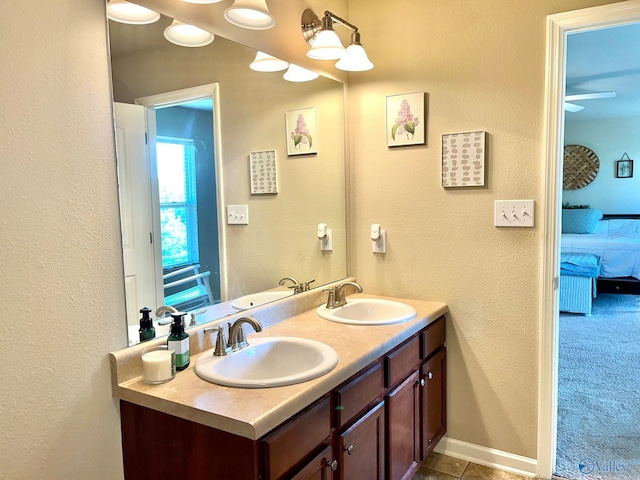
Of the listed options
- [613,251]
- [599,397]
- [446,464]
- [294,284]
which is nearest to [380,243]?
[294,284]

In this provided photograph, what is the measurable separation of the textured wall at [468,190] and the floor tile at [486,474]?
4.2 inches

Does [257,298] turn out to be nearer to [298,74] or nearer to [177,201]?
[177,201]

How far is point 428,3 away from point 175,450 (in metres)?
2.05

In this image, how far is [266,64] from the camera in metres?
1.95

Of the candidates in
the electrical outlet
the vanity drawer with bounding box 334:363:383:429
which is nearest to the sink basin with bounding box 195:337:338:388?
the vanity drawer with bounding box 334:363:383:429

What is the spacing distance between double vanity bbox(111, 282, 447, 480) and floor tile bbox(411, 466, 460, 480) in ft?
0.50

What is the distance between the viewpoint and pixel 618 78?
442 cm

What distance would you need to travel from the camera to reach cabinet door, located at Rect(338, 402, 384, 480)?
4.76ft

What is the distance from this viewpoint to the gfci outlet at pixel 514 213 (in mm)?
1965

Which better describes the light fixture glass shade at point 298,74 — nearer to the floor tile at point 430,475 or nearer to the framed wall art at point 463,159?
the framed wall art at point 463,159

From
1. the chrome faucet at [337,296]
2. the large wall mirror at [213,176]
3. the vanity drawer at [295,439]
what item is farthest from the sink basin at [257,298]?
the vanity drawer at [295,439]

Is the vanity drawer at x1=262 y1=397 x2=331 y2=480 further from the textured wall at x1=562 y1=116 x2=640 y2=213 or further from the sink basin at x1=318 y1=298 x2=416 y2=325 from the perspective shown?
the textured wall at x1=562 y1=116 x2=640 y2=213

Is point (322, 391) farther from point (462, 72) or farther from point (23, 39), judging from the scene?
point (462, 72)

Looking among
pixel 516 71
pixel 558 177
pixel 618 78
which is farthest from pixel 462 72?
pixel 618 78
